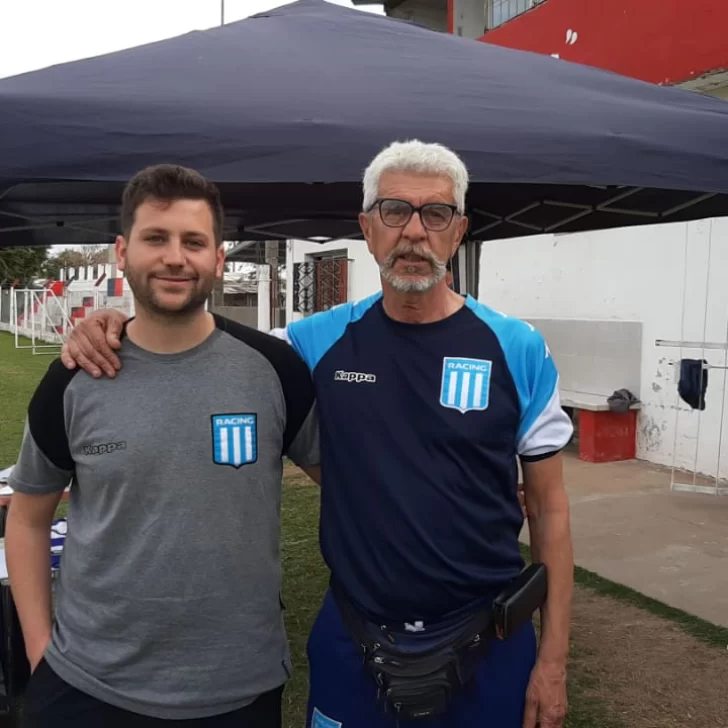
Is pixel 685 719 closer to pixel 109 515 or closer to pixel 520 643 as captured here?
pixel 520 643

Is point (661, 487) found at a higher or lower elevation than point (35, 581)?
lower

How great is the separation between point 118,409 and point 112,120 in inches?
42.6

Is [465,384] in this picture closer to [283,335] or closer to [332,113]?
[283,335]

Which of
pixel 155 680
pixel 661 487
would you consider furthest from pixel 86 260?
pixel 155 680

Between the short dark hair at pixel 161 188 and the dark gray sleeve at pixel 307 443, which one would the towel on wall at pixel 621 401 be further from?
the short dark hair at pixel 161 188

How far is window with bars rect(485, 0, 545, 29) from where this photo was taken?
9919mm

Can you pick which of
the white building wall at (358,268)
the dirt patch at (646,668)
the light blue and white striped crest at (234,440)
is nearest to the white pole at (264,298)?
the white building wall at (358,268)

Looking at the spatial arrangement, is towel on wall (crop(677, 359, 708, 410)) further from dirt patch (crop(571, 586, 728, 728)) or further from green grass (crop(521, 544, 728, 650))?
dirt patch (crop(571, 586, 728, 728))

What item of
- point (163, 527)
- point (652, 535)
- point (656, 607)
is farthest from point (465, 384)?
point (652, 535)

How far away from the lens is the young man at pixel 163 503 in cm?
155

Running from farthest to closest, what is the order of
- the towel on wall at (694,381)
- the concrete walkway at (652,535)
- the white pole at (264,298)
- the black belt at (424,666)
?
the white pole at (264,298) → the towel on wall at (694,381) → the concrete walkway at (652,535) → the black belt at (424,666)

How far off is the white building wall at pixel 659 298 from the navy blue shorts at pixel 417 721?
5.37 meters

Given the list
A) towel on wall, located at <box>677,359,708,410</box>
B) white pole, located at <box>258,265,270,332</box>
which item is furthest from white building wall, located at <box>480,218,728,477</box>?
white pole, located at <box>258,265,270,332</box>

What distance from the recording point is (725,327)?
Answer: 6.64m
